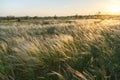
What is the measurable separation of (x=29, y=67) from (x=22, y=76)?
172mm

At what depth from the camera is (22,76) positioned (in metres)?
4.95

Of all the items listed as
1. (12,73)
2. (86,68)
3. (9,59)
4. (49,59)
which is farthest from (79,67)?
(9,59)

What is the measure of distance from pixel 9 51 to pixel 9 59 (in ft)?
3.59

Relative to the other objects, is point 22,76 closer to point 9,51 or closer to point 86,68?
point 86,68

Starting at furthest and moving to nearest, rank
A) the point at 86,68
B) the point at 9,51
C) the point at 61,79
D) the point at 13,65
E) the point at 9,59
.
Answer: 1. the point at 9,51
2. the point at 9,59
3. the point at 13,65
4. the point at 86,68
5. the point at 61,79

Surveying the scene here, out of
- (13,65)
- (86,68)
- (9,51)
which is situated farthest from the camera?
(9,51)

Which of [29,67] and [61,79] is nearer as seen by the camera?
[61,79]

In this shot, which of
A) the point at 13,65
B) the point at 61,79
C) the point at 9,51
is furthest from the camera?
the point at 9,51

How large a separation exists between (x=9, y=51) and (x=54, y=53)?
168 cm

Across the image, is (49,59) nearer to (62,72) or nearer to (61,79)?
(62,72)

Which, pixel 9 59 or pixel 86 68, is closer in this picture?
pixel 86 68

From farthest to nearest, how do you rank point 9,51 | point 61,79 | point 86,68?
point 9,51 → point 86,68 → point 61,79

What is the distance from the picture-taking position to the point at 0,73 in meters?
4.82

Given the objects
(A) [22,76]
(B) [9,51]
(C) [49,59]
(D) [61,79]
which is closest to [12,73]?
(A) [22,76]
